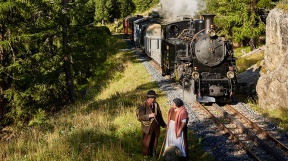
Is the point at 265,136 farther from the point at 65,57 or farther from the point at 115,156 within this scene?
the point at 65,57

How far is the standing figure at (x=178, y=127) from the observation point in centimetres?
573

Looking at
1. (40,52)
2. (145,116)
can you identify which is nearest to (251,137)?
(145,116)

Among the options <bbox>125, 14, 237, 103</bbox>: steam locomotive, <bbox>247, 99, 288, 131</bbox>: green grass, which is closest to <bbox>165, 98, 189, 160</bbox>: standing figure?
<bbox>247, 99, 288, 131</bbox>: green grass

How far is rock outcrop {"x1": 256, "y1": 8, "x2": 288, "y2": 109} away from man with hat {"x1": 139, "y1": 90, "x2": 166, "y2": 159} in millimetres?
6232

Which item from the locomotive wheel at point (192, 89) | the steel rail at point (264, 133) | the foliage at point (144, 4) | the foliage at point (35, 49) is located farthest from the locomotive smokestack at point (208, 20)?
the foliage at point (144, 4)

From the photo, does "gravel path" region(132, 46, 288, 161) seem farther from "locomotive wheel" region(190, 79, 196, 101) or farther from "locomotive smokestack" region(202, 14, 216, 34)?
"locomotive smokestack" region(202, 14, 216, 34)

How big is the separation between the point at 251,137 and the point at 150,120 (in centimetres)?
350

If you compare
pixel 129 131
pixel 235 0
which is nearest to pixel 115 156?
pixel 129 131

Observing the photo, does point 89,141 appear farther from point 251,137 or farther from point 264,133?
point 264,133

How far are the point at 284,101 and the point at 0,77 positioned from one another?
41.4ft

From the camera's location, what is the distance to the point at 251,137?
832 cm

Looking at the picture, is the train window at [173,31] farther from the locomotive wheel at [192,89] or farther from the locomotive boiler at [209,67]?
the locomotive wheel at [192,89]

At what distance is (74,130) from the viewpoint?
864cm

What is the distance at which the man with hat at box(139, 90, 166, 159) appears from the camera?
6236mm
